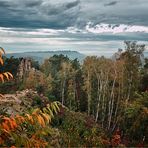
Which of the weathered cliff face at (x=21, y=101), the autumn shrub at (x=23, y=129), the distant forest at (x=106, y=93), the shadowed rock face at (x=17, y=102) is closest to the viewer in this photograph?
the autumn shrub at (x=23, y=129)

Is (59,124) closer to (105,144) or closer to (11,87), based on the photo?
(105,144)

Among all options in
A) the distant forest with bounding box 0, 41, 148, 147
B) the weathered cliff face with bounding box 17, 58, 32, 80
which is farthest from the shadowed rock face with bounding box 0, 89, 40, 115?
the weathered cliff face with bounding box 17, 58, 32, 80

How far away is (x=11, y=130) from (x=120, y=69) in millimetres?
41051

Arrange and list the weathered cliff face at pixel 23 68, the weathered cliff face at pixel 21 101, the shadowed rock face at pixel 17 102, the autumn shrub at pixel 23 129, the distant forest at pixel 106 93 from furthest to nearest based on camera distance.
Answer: the weathered cliff face at pixel 23 68 < the distant forest at pixel 106 93 < the weathered cliff face at pixel 21 101 < the shadowed rock face at pixel 17 102 < the autumn shrub at pixel 23 129

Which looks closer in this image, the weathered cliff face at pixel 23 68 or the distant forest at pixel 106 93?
the distant forest at pixel 106 93

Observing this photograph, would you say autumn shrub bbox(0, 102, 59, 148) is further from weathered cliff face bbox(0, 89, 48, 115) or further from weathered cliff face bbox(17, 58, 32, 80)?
weathered cliff face bbox(17, 58, 32, 80)

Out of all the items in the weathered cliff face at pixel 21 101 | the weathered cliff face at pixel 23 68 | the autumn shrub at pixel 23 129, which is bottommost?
the weathered cliff face at pixel 23 68

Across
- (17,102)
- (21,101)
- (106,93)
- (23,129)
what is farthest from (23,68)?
(23,129)

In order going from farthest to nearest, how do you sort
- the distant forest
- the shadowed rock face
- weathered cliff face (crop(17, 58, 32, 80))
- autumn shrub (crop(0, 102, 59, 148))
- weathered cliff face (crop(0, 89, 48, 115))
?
1. weathered cliff face (crop(17, 58, 32, 80))
2. the distant forest
3. weathered cliff face (crop(0, 89, 48, 115))
4. the shadowed rock face
5. autumn shrub (crop(0, 102, 59, 148))

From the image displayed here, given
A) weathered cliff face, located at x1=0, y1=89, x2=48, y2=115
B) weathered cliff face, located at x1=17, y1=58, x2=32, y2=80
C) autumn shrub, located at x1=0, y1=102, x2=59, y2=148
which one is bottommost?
weathered cliff face, located at x1=17, y1=58, x2=32, y2=80

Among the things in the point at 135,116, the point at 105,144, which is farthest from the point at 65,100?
the point at 105,144

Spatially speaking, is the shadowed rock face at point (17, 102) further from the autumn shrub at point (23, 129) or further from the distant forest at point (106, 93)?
the autumn shrub at point (23, 129)

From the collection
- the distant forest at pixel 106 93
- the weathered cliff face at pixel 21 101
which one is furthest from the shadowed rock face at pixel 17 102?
the distant forest at pixel 106 93

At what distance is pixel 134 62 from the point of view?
4378 centimetres
